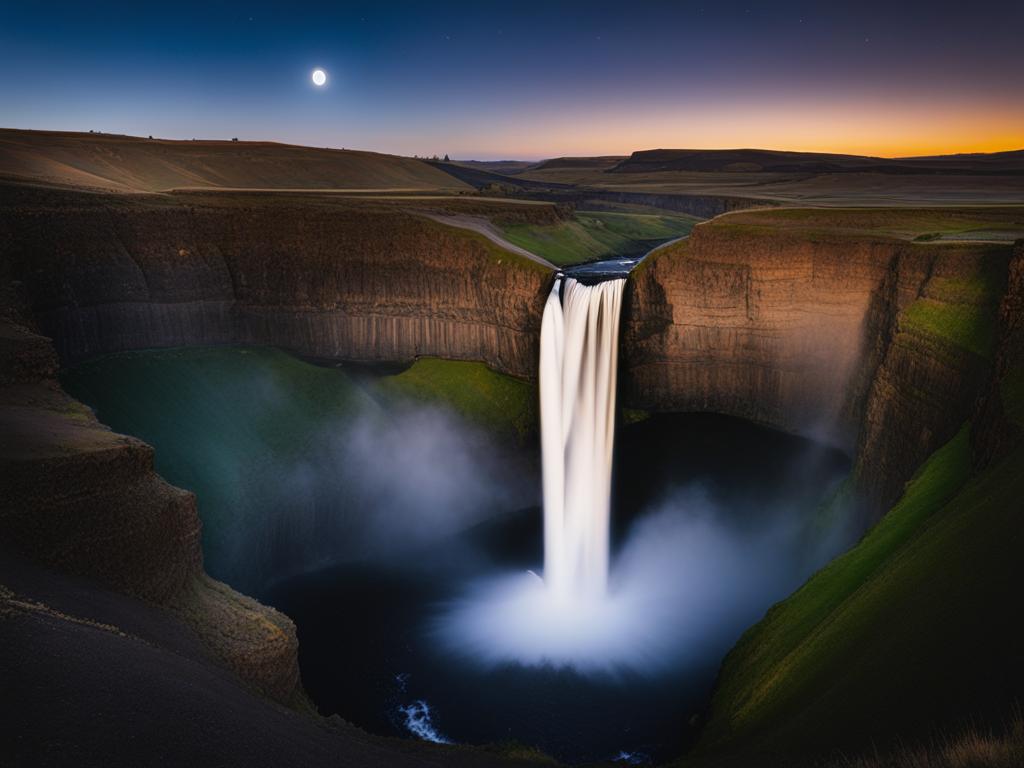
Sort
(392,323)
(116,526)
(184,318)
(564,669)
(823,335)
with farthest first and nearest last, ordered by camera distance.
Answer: (392,323)
(184,318)
(823,335)
(564,669)
(116,526)

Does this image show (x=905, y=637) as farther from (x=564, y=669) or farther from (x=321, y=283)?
(x=321, y=283)

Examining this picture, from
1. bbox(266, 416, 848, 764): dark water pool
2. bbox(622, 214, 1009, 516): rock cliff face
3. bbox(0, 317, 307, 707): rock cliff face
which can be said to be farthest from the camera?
bbox(622, 214, 1009, 516): rock cliff face

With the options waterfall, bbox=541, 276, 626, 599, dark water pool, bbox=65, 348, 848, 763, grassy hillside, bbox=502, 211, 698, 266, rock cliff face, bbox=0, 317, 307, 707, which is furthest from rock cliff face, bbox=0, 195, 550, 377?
rock cliff face, bbox=0, 317, 307, 707

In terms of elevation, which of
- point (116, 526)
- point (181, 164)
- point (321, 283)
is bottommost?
point (116, 526)

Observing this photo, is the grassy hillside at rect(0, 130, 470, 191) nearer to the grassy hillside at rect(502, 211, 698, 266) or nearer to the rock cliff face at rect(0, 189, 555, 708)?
the rock cliff face at rect(0, 189, 555, 708)

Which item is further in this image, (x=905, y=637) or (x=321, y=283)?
(x=321, y=283)

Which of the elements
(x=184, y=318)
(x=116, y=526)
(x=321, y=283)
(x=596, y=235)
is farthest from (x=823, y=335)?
(x=596, y=235)
